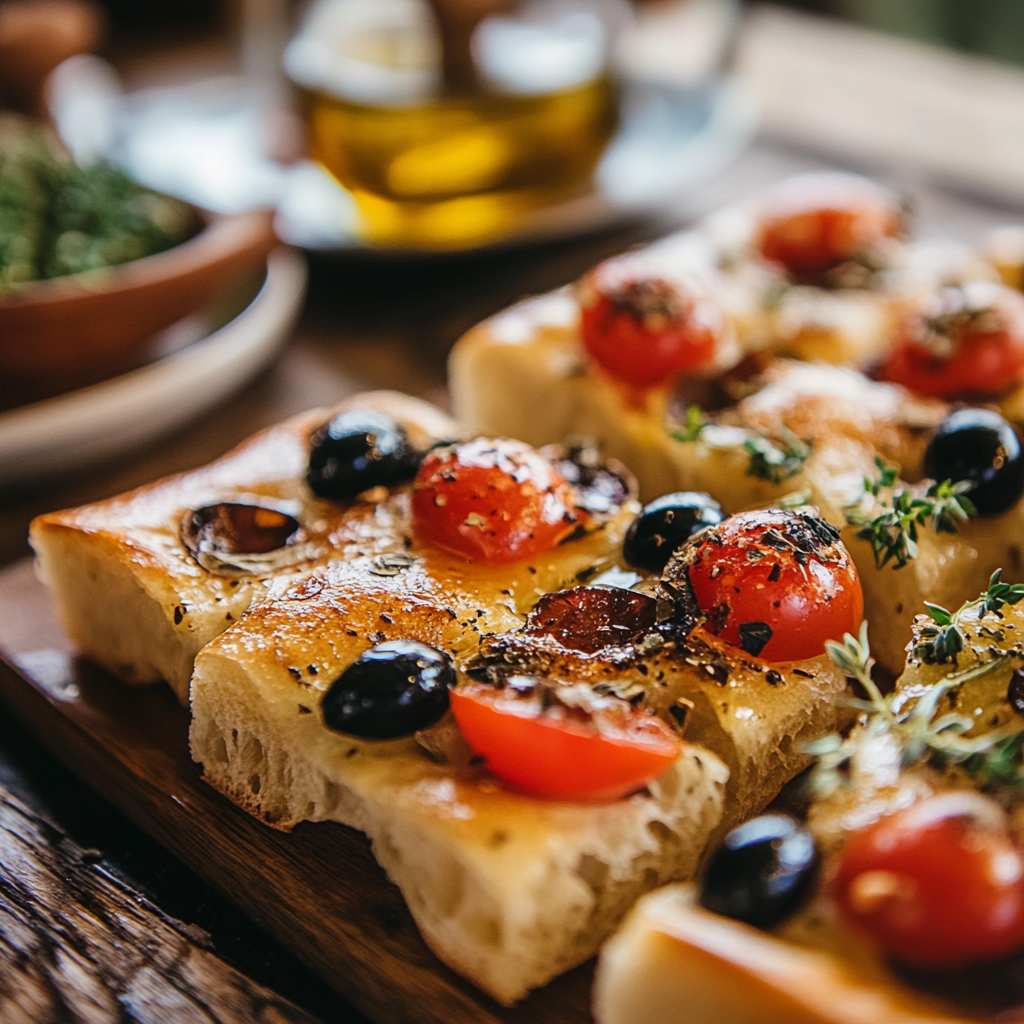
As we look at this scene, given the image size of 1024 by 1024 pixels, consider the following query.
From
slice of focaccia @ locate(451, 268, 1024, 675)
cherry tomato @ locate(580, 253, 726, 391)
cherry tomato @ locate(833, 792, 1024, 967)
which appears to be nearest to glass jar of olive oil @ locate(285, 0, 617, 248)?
slice of focaccia @ locate(451, 268, 1024, 675)

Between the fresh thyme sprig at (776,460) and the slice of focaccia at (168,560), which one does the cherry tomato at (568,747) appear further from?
the fresh thyme sprig at (776,460)

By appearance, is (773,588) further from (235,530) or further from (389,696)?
(235,530)

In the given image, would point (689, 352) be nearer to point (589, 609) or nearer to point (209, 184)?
point (589, 609)

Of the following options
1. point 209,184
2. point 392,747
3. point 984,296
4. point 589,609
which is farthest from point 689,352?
point 209,184

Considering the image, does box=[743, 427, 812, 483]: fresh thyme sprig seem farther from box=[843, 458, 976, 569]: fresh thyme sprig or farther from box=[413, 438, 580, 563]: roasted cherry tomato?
box=[413, 438, 580, 563]: roasted cherry tomato

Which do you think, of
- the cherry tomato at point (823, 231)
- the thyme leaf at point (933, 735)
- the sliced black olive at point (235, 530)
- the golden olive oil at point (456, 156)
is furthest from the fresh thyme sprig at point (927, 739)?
the golden olive oil at point (456, 156)

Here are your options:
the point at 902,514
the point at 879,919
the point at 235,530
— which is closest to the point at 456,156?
the point at 235,530
